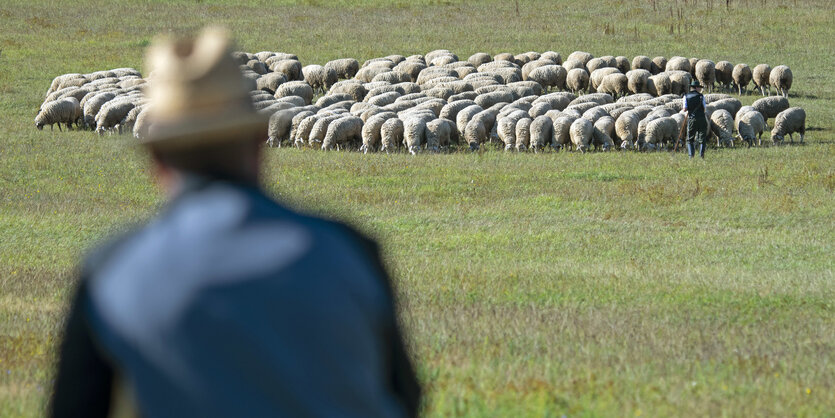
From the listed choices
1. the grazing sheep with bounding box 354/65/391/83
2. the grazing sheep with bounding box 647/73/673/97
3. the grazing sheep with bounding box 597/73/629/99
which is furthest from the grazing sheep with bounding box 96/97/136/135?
the grazing sheep with bounding box 647/73/673/97

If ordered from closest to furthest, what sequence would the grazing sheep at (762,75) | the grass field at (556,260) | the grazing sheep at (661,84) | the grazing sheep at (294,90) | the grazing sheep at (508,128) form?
the grass field at (556,260) < the grazing sheep at (508,128) < the grazing sheep at (294,90) < the grazing sheep at (661,84) < the grazing sheep at (762,75)

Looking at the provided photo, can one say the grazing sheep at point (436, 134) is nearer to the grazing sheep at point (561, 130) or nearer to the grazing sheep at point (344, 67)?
the grazing sheep at point (561, 130)

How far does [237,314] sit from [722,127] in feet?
80.1

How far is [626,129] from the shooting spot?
2427 centimetres

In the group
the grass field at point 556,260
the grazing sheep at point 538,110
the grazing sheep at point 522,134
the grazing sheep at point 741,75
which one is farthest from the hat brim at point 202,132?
the grazing sheep at point 741,75

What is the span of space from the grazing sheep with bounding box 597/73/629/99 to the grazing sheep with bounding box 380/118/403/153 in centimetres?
1207

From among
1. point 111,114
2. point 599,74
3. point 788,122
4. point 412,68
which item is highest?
point 111,114

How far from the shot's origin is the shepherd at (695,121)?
22.7 metres

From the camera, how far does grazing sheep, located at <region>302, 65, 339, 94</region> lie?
3825 cm

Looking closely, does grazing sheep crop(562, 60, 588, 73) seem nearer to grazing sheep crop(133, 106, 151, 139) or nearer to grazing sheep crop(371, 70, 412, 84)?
grazing sheep crop(371, 70, 412, 84)

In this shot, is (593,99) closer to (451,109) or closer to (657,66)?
→ (451,109)

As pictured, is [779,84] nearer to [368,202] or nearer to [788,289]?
[368,202]

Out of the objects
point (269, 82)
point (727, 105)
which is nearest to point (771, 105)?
point (727, 105)

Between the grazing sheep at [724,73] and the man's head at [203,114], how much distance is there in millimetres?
36513
